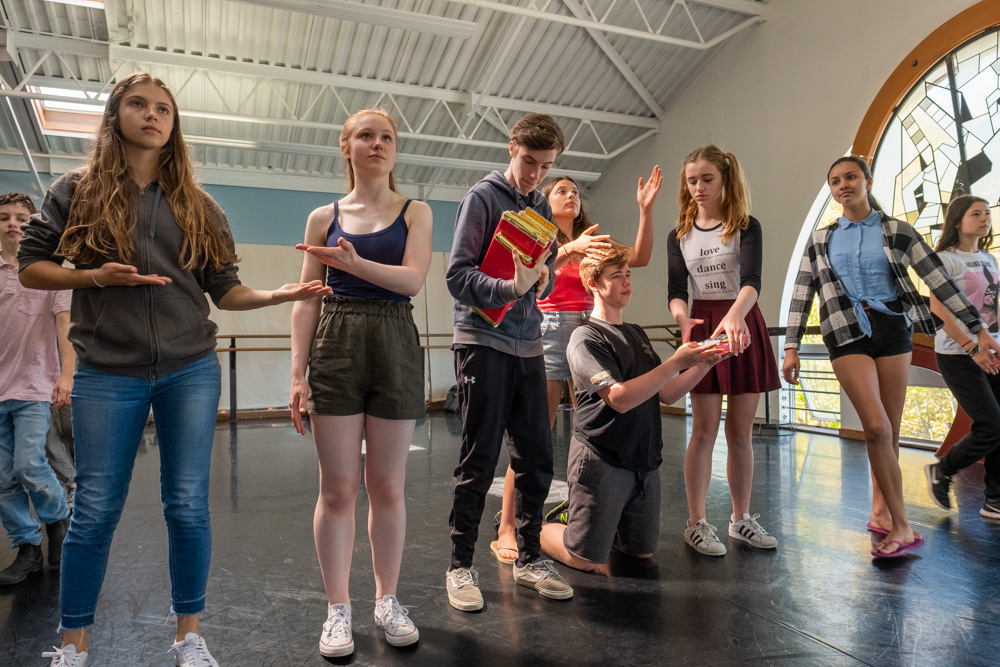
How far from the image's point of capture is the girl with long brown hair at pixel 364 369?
1.44 metres

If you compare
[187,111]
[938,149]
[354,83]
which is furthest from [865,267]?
[187,111]

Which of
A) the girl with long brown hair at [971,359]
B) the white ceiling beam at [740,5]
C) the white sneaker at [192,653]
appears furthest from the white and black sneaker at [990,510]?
the white ceiling beam at [740,5]

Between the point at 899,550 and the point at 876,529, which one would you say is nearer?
the point at 899,550

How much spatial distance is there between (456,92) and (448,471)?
206 inches

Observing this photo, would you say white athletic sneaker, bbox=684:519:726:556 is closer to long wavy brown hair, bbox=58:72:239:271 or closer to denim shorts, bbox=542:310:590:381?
denim shorts, bbox=542:310:590:381

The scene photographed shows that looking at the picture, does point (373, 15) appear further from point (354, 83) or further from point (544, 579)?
point (544, 579)

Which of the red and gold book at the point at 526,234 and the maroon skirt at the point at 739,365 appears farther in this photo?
the maroon skirt at the point at 739,365

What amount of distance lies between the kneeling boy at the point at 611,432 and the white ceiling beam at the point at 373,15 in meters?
4.37

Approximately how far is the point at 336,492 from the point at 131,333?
1.78ft

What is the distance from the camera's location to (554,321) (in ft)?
7.83

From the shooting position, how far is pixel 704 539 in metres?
2.12

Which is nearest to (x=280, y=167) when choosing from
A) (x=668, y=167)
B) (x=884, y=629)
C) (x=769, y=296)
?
(x=668, y=167)

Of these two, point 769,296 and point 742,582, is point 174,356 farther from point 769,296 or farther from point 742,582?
point 769,296

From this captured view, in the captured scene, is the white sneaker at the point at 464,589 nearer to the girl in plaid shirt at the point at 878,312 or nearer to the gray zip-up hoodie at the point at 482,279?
the gray zip-up hoodie at the point at 482,279
